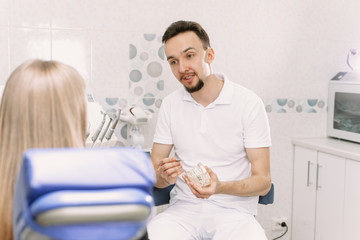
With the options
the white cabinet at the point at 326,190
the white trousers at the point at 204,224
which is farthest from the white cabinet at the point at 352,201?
the white trousers at the point at 204,224

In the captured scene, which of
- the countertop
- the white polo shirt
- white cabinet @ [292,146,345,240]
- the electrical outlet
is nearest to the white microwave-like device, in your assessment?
the countertop

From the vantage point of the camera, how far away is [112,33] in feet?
8.63

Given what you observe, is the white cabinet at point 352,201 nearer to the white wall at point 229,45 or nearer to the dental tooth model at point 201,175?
the white wall at point 229,45

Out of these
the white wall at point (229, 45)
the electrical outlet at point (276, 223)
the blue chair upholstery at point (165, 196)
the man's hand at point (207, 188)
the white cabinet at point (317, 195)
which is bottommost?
the electrical outlet at point (276, 223)

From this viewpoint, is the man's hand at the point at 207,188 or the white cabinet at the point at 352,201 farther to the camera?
the white cabinet at the point at 352,201

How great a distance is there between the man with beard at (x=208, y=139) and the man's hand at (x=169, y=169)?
4 centimetres

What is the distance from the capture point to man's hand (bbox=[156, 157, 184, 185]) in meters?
1.85

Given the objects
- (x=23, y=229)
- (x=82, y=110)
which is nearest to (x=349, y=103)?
(x=82, y=110)

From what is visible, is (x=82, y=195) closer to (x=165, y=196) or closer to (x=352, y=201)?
(x=165, y=196)

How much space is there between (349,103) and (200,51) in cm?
125

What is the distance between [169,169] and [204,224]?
0.98ft

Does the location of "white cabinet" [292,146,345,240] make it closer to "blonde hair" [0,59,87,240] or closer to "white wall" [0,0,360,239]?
"white wall" [0,0,360,239]

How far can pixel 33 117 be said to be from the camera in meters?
0.91

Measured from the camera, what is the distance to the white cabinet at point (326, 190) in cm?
258
